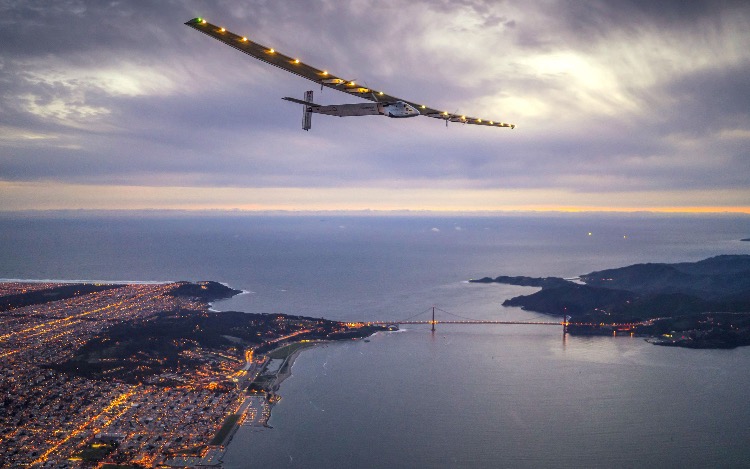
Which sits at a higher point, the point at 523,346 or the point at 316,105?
the point at 316,105

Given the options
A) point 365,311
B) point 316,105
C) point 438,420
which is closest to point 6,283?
point 365,311

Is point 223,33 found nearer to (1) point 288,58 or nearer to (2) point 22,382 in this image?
(1) point 288,58

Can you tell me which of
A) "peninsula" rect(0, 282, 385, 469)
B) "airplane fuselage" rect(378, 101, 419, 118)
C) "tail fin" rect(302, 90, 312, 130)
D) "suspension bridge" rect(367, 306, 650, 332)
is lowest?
"peninsula" rect(0, 282, 385, 469)

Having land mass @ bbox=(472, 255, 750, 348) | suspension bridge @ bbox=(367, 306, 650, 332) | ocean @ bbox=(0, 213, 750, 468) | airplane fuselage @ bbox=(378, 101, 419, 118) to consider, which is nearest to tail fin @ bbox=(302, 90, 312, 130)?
airplane fuselage @ bbox=(378, 101, 419, 118)

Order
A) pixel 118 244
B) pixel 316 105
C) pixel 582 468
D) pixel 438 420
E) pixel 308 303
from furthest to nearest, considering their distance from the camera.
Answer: pixel 118 244, pixel 308 303, pixel 438 420, pixel 582 468, pixel 316 105

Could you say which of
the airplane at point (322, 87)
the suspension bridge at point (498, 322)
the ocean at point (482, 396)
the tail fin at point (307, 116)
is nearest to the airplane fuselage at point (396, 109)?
the airplane at point (322, 87)

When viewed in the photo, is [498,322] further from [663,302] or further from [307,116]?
[307,116]

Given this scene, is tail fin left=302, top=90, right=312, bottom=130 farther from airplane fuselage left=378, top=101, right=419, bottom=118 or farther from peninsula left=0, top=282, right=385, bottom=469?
peninsula left=0, top=282, right=385, bottom=469
